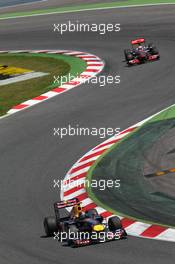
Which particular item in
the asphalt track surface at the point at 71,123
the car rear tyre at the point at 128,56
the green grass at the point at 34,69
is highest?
the car rear tyre at the point at 128,56

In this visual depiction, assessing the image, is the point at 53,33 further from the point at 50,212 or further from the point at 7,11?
the point at 50,212

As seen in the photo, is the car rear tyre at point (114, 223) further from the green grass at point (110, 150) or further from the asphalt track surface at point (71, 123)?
the green grass at point (110, 150)

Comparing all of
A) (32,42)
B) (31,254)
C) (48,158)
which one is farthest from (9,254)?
(32,42)

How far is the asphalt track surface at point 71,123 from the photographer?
50.7 ft

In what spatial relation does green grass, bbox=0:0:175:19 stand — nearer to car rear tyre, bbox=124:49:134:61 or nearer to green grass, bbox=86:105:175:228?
car rear tyre, bbox=124:49:134:61

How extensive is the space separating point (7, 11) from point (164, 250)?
42.1m

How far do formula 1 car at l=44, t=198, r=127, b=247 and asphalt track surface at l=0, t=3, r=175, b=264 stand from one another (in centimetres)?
20

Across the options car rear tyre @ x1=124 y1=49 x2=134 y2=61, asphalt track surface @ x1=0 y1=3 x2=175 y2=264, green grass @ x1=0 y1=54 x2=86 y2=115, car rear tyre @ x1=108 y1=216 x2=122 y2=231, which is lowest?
green grass @ x1=0 y1=54 x2=86 y2=115

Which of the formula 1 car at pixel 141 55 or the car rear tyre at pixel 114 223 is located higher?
the car rear tyre at pixel 114 223

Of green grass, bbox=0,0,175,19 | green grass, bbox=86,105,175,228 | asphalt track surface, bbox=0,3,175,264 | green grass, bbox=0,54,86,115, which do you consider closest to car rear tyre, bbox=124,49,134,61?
asphalt track surface, bbox=0,3,175,264

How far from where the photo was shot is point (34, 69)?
3562 cm

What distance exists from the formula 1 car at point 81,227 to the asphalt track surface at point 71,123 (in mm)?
202

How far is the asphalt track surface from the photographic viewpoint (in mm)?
15461

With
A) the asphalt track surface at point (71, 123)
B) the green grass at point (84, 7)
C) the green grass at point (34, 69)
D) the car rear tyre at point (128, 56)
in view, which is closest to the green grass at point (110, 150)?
the asphalt track surface at point (71, 123)
